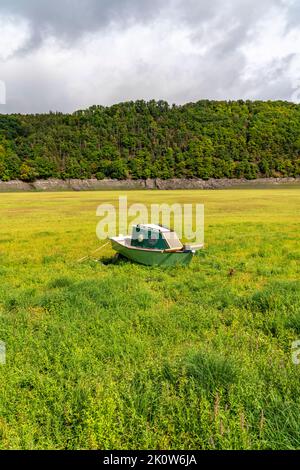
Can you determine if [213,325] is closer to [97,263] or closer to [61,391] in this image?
[61,391]

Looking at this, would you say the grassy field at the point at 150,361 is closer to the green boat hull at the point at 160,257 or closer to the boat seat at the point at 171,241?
the green boat hull at the point at 160,257

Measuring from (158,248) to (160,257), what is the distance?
1.37 ft

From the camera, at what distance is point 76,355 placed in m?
6.70

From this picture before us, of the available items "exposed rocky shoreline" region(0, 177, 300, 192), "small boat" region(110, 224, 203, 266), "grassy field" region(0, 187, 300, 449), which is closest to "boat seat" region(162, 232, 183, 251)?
"small boat" region(110, 224, 203, 266)

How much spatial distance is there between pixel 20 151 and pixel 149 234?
183478 mm

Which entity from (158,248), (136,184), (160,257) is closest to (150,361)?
(160,257)

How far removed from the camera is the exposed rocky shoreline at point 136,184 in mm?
155000

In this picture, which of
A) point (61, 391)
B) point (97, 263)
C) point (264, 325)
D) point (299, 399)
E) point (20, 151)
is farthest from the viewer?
point (20, 151)

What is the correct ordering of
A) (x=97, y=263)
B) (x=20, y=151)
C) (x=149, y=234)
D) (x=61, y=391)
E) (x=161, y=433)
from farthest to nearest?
(x=20, y=151) < (x=97, y=263) < (x=149, y=234) < (x=61, y=391) < (x=161, y=433)

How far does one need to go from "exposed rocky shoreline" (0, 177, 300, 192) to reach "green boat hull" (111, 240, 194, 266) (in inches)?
5625

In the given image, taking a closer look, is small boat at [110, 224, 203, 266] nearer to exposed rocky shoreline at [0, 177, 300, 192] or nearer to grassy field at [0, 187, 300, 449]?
grassy field at [0, 187, 300, 449]

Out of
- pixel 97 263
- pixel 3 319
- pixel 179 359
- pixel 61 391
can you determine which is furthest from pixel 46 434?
pixel 97 263

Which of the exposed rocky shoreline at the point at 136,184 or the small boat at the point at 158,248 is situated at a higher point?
the exposed rocky shoreline at the point at 136,184

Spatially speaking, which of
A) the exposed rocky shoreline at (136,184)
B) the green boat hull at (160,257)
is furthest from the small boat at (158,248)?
the exposed rocky shoreline at (136,184)
